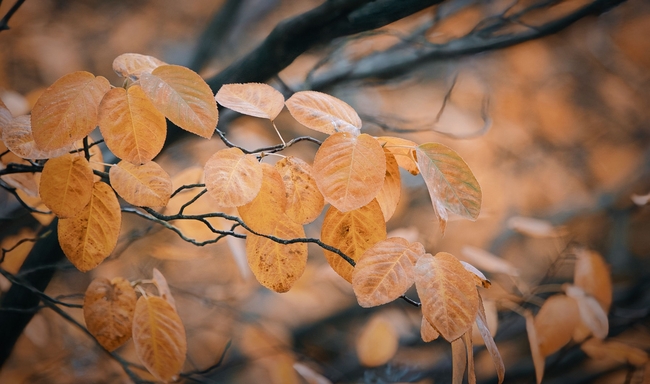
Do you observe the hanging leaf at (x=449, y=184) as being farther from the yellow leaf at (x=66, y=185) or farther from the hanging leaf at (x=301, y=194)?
the yellow leaf at (x=66, y=185)

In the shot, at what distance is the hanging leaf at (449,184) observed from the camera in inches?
13.6

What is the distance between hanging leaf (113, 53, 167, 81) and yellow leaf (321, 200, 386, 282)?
23 cm

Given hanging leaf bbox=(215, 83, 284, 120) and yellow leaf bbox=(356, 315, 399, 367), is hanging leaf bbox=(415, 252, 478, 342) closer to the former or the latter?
hanging leaf bbox=(215, 83, 284, 120)

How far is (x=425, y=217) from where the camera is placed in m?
0.77

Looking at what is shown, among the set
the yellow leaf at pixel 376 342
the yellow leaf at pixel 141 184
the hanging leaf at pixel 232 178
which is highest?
the hanging leaf at pixel 232 178

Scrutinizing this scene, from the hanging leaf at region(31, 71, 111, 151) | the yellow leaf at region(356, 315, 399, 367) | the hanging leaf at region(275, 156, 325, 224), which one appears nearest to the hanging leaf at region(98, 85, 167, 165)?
the hanging leaf at region(31, 71, 111, 151)

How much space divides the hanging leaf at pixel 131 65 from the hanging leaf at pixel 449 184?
285 millimetres

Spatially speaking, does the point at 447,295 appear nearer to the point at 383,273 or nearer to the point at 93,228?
the point at 383,273

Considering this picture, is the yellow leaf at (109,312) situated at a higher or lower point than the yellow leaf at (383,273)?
lower

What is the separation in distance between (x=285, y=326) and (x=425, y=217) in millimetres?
332

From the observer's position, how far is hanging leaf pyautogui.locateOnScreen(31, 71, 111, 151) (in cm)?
34

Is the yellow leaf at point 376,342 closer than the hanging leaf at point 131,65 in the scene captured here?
No

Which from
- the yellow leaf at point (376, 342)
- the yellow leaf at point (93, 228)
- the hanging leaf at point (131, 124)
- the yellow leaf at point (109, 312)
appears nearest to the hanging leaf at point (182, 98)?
the hanging leaf at point (131, 124)

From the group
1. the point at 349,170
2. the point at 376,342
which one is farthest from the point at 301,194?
the point at 376,342
